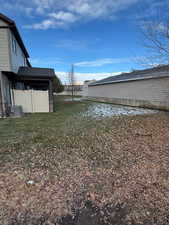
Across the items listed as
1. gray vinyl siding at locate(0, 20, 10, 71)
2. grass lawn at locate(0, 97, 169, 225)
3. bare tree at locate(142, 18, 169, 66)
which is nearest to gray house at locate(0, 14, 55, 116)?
gray vinyl siding at locate(0, 20, 10, 71)

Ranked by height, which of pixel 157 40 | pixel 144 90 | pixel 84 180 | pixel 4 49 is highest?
pixel 157 40

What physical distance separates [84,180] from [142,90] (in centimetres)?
1240

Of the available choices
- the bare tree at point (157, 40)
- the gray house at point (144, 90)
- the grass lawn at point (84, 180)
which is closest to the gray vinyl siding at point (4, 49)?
the grass lawn at point (84, 180)

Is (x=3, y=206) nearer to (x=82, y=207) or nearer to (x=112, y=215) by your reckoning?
(x=82, y=207)

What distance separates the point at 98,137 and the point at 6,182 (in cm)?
312

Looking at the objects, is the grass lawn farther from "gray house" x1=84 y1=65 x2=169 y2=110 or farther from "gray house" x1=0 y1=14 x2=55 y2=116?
"gray house" x1=84 y1=65 x2=169 y2=110

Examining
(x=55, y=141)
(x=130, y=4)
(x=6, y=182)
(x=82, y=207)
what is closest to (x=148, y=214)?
(x=82, y=207)

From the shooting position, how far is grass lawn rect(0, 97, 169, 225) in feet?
6.45

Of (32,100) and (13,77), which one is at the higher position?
(13,77)

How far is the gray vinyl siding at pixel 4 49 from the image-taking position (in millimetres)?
8375

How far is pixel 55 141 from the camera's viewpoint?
475 centimetres

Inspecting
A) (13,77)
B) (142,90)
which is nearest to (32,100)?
(13,77)

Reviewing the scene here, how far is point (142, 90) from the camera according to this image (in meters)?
13.6

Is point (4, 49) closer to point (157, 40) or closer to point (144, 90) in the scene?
point (157, 40)
